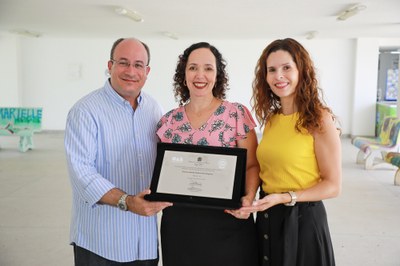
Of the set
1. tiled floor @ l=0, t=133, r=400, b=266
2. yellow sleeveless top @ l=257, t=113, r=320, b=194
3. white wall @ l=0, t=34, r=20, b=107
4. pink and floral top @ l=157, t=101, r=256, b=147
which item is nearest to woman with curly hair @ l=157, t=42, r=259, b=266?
pink and floral top @ l=157, t=101, r=256, b=147

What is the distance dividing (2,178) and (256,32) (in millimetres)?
6703

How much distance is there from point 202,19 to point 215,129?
6.75m

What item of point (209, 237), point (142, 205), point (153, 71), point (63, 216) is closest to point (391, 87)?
point (153, 71)

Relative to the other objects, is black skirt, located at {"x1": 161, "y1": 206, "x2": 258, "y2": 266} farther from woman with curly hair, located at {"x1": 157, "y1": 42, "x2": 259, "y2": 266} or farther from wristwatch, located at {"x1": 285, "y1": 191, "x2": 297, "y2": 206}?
wristwatch, located at {"x1": 285, "y1": 191, "x2": 297, "y2": 206}

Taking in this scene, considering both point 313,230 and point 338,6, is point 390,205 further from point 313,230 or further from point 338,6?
point 313,230

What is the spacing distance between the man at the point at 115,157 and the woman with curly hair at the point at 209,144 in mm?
107

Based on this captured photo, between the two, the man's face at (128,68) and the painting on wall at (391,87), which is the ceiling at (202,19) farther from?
the man's face at (128,68)

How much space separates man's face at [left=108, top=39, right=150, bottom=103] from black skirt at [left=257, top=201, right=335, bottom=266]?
2.93ft

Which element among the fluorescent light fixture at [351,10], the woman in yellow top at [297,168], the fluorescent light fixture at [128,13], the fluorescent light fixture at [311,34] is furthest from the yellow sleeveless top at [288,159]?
the fluorescent light fixture at [311,34]

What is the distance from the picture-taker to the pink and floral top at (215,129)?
201cm

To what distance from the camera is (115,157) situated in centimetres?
193

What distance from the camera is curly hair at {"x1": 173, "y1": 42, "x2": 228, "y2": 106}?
2088mm

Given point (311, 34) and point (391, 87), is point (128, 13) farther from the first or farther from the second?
point (391, 87)

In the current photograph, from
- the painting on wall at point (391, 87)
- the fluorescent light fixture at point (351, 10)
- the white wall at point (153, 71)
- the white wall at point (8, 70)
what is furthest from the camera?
the painting on wall at point (391, 87)
